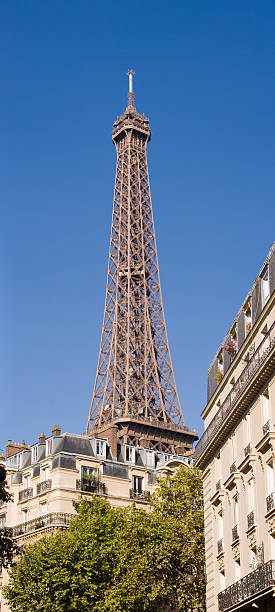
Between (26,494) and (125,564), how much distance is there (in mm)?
15012

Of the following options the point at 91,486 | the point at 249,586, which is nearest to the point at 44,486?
the point at 91,486

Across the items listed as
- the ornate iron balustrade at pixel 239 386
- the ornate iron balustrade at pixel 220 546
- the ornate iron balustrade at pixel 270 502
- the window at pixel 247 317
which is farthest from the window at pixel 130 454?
the ornate iron balustrade at pixel 270 502

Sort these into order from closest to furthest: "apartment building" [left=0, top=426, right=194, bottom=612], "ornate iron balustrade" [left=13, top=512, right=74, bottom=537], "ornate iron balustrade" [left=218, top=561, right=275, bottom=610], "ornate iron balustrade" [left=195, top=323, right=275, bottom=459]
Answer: "ornate iron balustrade" [left=218, top=561, right=275, bottom=610]
"ornate iron balustrade" [left=195, top=323, right=275, bottom=459]
"ornate iron balustrade" [left=13, top=512, right=74, bottom=537]
"apartment building" [left=0, top=426, right=194, bottom=612]

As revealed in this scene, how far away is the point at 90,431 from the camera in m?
103

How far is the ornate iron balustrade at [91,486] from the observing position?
61481mm

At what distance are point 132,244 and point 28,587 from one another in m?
73.9

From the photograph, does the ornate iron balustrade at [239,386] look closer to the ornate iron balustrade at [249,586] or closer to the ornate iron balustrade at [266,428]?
the ornate iron balustrade at [266,428]

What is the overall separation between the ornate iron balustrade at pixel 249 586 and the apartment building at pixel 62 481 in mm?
26256

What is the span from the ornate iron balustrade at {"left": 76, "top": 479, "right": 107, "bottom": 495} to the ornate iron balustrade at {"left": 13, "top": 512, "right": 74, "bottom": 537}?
2427mm

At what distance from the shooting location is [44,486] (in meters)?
61.9

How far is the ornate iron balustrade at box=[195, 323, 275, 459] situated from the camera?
30469 millimetres

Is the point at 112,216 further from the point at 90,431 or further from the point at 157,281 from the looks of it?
the point at 90,431

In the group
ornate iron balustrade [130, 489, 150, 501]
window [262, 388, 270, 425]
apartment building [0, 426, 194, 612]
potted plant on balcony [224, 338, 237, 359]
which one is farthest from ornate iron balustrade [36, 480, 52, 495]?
window [262, 388, 270, 425]

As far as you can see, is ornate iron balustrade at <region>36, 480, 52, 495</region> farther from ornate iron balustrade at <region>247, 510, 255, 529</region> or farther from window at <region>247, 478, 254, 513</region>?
ornate iron balustrade at <region>247, 510, 255, 529</region>
